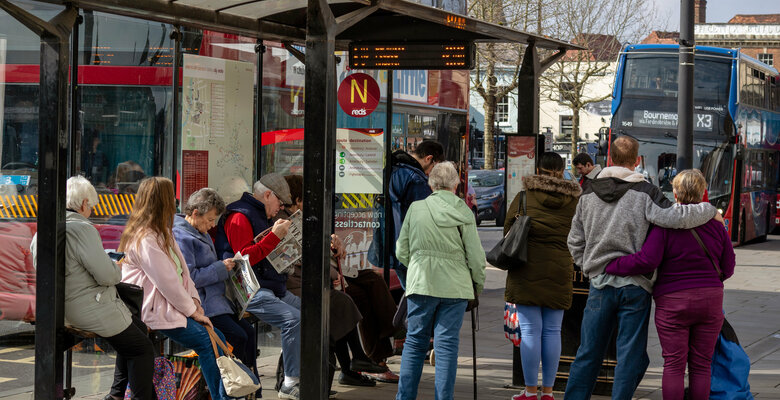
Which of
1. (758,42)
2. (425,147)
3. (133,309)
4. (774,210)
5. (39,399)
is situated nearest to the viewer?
(39,399)

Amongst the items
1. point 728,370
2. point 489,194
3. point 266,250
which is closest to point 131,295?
point 266,250

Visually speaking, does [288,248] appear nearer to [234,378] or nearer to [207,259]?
[207,259]

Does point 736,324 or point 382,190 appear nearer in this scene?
point 382,190

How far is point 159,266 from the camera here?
594cm

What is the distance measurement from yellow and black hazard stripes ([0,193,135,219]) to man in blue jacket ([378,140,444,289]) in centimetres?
216

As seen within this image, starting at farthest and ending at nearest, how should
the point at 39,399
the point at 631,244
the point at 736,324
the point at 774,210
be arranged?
the point at 774,210, the point at 736,324, the point at 631,244, the point at 39,399

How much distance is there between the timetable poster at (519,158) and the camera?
Result: 816cm

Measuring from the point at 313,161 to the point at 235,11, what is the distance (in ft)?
7.31

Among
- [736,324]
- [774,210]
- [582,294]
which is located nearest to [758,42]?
[774,210]

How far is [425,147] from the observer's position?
8453mm

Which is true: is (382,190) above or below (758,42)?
below

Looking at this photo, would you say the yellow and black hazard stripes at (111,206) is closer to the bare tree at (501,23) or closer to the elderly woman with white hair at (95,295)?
the elderly woman with white hair at (95,295)

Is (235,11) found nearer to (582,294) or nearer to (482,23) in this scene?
(482,23)

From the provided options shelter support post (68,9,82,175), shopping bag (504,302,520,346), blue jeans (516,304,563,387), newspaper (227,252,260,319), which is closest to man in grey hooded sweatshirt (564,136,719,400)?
blue jeans (516,304,563,387)
